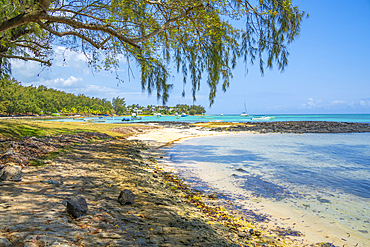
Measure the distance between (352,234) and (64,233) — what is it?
4620mm

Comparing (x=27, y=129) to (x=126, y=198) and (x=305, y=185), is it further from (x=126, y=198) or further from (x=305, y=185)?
(x=305, y=185)

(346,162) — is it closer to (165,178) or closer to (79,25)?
(165,178)

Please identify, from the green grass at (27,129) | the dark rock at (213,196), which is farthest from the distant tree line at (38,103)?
the dark rock at (213,196)

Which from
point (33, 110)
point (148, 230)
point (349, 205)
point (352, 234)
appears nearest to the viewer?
point (148, 230)

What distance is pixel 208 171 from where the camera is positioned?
743 cm

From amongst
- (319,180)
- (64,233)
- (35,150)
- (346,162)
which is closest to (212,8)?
(64,233)

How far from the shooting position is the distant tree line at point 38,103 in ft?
217

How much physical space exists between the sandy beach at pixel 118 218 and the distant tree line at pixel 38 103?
4677cm

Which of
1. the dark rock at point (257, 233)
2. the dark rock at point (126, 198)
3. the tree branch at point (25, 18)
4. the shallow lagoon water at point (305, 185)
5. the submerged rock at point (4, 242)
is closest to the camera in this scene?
the submerged rock at point (4, 242)

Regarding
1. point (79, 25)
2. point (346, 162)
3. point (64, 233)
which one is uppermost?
point (79, 25)

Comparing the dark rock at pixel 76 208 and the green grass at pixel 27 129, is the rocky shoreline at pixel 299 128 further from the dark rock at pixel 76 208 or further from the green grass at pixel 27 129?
the dark rock at pixel 76 208

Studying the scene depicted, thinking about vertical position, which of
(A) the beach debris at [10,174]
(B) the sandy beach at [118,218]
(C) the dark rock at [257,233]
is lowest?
(C) the dark rock at [257,233]

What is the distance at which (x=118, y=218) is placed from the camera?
2.81 m

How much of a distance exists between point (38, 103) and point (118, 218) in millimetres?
102284
